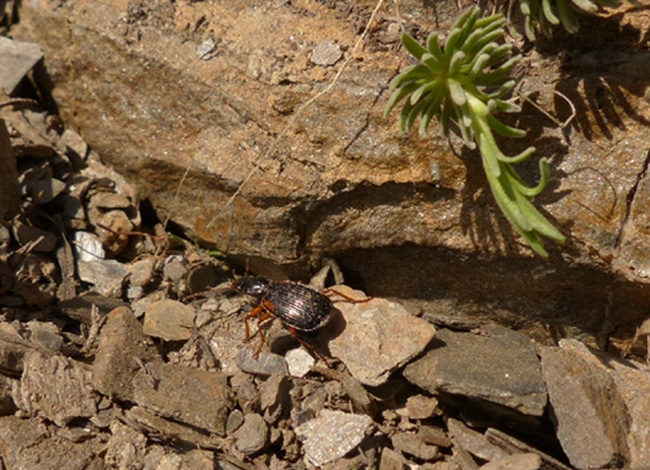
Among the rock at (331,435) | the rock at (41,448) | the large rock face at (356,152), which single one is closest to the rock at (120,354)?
the rock at (41,448)

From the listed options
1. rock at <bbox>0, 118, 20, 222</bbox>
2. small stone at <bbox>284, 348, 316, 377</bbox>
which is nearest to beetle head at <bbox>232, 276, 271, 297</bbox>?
small stone at <bbox>284, 348, 316, 377</bbox>

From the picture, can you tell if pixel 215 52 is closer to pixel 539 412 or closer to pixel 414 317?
pixel 414 317

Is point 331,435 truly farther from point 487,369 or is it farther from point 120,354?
point 120,354

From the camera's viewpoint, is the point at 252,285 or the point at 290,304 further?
the point at 252,285

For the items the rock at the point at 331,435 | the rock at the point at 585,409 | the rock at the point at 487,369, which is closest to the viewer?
the rock at the point at 585,409

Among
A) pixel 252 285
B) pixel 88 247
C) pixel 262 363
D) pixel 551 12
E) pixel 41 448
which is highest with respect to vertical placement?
pixel 551 12

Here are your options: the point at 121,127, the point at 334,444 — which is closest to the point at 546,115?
the point at 334,444

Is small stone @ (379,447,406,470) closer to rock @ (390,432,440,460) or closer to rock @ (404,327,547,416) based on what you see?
rock @ (390,432,440,460)

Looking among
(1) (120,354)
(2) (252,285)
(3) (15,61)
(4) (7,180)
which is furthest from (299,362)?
(3) (15,61)

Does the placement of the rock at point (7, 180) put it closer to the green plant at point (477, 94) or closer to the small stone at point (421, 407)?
the green plant at point (477, 94)
